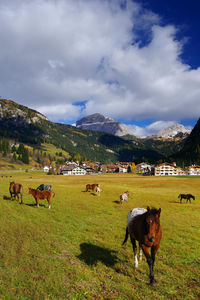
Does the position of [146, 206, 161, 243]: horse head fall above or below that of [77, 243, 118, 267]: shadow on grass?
above

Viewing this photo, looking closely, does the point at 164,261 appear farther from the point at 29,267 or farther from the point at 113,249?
the point at 29,267

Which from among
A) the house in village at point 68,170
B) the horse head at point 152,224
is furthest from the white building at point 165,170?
the horse head at point 152,224

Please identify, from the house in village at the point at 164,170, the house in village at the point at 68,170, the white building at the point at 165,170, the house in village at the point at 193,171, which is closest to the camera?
the house in village at the point at 164,170

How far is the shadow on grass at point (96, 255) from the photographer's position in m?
9.19

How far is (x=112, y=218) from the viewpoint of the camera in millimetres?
18547

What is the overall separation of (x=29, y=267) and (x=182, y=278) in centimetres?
773

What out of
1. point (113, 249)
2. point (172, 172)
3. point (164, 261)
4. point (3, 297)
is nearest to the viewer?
point (3, 297)

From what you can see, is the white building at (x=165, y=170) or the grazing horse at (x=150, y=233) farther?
the white building at (x=165, y=170)

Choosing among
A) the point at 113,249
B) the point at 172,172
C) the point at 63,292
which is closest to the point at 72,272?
the point at 63,292

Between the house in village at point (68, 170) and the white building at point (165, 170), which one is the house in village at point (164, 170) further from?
the house in village at point (68, 170)

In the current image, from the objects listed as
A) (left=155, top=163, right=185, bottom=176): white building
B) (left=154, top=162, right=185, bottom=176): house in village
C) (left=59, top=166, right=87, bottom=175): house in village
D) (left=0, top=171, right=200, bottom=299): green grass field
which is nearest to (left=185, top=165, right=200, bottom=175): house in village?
(left=155, top=163, right=185, bottom=176): white building

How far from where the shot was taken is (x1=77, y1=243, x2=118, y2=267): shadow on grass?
919 centimetres

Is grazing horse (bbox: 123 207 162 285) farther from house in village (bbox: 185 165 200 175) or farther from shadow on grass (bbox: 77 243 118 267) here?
house in village (bbox: 185 165 200 175)

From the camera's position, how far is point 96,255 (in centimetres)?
990
